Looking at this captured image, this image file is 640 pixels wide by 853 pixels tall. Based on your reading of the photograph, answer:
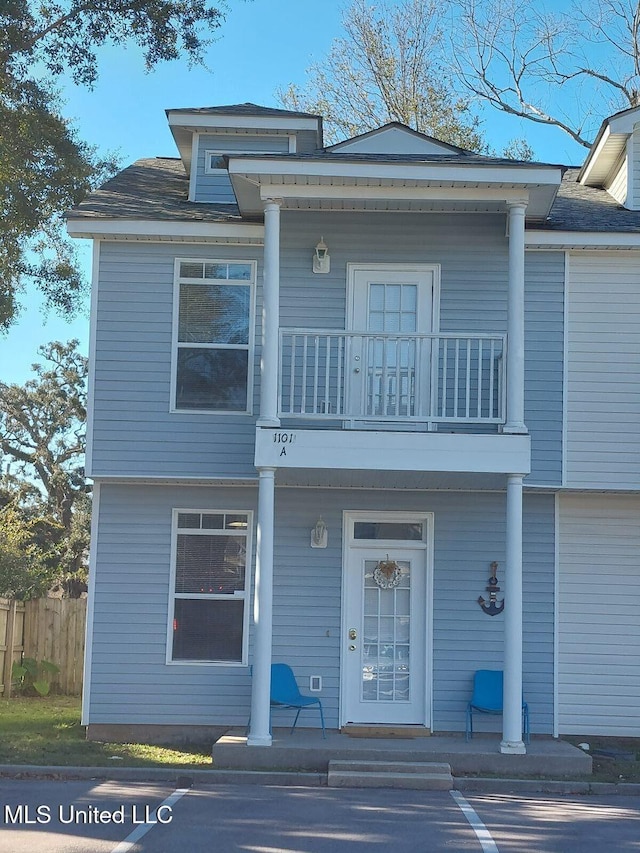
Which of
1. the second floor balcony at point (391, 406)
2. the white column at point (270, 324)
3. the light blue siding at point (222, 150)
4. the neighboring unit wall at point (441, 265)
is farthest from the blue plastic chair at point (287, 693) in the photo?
the light blue siding at point (222, 150)

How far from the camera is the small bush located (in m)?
17.0

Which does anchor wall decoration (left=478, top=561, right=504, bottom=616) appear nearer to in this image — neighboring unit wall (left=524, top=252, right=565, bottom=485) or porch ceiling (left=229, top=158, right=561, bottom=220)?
neighboring unit wall (left=524, top=252, right=565, bottom=485)

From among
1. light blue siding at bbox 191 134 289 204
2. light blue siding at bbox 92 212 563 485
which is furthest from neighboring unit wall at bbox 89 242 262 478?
light blue siding at bbox 191 134 289 204

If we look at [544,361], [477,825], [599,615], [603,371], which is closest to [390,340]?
[544,361]

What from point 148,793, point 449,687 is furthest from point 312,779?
point 449,687

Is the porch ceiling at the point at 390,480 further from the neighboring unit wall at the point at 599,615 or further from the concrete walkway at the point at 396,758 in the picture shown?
the concrete walkway at the point at 396,758

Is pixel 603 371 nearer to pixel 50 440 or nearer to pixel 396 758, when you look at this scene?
pixel 396 758

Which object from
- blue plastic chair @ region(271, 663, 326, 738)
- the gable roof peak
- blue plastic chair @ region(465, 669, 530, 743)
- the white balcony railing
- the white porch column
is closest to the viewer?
the white porch column

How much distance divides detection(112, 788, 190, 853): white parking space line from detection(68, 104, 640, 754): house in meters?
2.87

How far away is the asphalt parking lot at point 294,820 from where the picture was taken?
24.0 ft

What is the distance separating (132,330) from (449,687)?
5191 millimetres

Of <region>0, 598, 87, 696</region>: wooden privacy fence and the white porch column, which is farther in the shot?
<region>0, 598, 87, 696</region>: wooden privacy fence

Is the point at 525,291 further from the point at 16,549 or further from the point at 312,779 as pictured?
the point at 16,549

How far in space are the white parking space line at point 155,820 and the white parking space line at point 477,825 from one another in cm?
220
